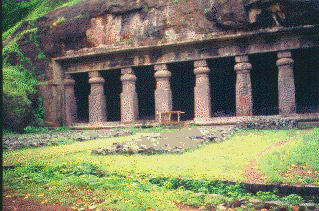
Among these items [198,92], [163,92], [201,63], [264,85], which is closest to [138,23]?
[163,92]

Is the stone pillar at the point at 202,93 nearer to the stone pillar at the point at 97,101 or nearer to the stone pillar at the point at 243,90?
the stone pillar at the point at 243,90

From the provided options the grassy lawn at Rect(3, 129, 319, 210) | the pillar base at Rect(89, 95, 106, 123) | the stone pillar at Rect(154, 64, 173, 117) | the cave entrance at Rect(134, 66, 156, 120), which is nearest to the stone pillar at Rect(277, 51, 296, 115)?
the stone pillar at Rect(154, 64, 173, 117)

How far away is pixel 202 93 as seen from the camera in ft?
42.7

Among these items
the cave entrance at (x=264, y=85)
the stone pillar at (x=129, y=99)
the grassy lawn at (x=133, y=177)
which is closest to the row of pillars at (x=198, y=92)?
the stone pillar at (x=129, y=99)

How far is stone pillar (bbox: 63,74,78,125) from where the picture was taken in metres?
15.7

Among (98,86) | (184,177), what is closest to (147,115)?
(98,86)

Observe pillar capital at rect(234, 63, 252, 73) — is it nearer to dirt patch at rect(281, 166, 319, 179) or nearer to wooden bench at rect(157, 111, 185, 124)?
wooden bench at rect(157, 111, 185, 124)

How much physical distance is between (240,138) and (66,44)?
12155 millimetres

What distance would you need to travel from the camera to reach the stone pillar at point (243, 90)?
12.2m

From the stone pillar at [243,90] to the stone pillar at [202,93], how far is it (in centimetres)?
133

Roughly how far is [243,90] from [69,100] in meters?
9.31

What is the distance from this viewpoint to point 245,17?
12.2m

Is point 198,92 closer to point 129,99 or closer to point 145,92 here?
point 129,99

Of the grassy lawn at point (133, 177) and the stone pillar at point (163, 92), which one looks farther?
the stone pillar at point (163, 92)
